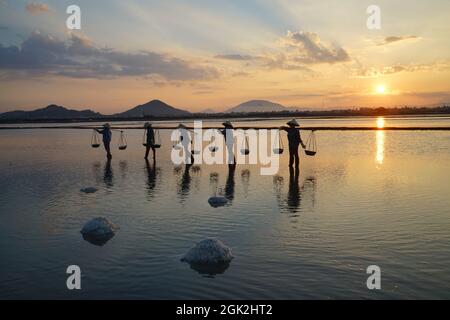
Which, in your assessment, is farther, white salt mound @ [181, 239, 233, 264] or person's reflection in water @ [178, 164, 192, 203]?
person's reflection in water @ [178, 164, 192, 203]

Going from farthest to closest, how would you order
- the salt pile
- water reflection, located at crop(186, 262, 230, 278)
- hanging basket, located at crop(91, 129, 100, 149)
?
hanging basket, located at crop(91, 129, 100, 149) → the salt pile → water reflection, located at crop(186, 262, 230, 278)

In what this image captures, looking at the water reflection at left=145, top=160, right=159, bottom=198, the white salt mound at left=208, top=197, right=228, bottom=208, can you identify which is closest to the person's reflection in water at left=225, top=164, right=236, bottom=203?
the white salt mound at left=208, top=197, right=228, bottom=208

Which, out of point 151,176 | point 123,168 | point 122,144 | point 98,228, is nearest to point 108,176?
point 151,176

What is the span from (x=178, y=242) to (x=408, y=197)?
7.37m

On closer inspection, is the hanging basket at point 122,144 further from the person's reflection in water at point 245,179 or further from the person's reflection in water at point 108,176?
the person's reflection in water at point 245,179

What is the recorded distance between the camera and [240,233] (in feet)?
30.8

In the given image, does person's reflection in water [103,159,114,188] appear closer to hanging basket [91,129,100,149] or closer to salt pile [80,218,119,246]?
hanging basket [91,129,100,149]

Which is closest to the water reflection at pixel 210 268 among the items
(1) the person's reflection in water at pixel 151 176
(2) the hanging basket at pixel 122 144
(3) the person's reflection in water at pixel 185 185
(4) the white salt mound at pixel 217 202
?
(4) the white salt mound at pixel 217 202

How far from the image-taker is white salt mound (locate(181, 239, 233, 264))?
7.67 metres

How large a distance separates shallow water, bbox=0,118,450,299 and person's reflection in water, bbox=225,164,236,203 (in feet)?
0.15

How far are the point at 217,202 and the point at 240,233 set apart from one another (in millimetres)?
3051

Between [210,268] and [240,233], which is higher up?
[240,233]

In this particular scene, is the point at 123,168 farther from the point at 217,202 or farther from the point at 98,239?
the point at 98,239
